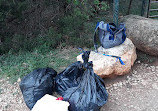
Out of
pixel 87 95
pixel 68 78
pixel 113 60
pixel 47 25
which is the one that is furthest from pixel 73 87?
pixel 47 25

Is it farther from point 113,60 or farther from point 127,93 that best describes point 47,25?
point 127,93

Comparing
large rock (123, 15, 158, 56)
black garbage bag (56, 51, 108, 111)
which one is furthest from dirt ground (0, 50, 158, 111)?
large rock (123, 15, 158, 56)

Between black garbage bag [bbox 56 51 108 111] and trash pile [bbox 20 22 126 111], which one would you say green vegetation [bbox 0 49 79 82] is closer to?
trash pile [bbox 20 22 126 111]

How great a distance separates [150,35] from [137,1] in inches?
159

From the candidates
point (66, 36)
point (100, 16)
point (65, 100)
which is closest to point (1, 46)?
point (66, 36)

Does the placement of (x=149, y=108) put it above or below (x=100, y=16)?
below

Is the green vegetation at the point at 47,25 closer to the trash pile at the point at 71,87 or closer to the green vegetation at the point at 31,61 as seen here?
the green vegetation at the point at 31,61

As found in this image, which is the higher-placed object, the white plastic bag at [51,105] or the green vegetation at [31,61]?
the white plastic bag at [51,105]

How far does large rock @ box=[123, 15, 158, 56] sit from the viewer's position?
156 inches

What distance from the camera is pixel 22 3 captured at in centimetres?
409

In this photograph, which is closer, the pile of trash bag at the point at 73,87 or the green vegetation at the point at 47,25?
the pile of trash bag at the point at 73,87

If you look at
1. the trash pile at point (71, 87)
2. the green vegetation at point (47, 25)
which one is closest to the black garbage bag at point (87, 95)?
the trash pile at point (71, 87)

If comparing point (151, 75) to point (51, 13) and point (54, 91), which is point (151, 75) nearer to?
point (54, 91)

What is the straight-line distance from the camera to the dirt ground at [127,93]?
9.52 feet
